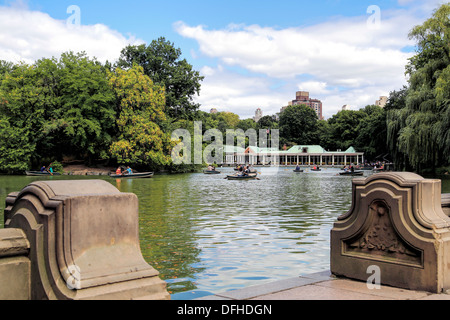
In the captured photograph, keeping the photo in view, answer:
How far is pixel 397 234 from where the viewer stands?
17.5ft

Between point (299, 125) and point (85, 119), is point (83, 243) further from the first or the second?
point (299, 125)

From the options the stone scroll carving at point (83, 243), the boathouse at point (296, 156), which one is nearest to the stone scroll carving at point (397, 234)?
the stone scroll carving at point (83, 243)

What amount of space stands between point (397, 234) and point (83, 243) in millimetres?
3524

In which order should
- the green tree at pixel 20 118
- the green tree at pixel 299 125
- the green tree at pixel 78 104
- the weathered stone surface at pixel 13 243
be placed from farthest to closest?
the green tree at pixel 299 125 → the green tree at pixel 78 104 → the green tree at pixel 20 118 → the weathered stone surface at pixel 13 243

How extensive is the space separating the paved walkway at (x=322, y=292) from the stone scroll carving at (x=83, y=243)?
3.91 ft

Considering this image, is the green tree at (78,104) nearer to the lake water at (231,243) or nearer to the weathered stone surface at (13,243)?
the lake water at (231,243)

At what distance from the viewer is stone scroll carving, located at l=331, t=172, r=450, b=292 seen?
5.04m

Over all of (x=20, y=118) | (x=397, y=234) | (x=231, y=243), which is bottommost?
(x=231, y=243)

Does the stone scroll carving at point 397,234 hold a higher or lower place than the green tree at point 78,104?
lower

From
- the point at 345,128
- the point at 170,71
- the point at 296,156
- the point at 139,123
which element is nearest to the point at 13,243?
the point at 139,123

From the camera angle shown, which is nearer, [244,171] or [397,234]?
[397,234]

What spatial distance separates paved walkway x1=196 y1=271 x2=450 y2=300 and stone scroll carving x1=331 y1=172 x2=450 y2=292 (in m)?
0.19

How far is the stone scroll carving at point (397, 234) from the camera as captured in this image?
16.5 ft

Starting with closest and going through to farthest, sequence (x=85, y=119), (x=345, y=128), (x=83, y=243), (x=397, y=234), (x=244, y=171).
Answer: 1. (x=83, y=243)
2. (x=397, y=234)
3. (x=244, y=171)
4. (x=85, y=119)
5. (x=345, y=128)
